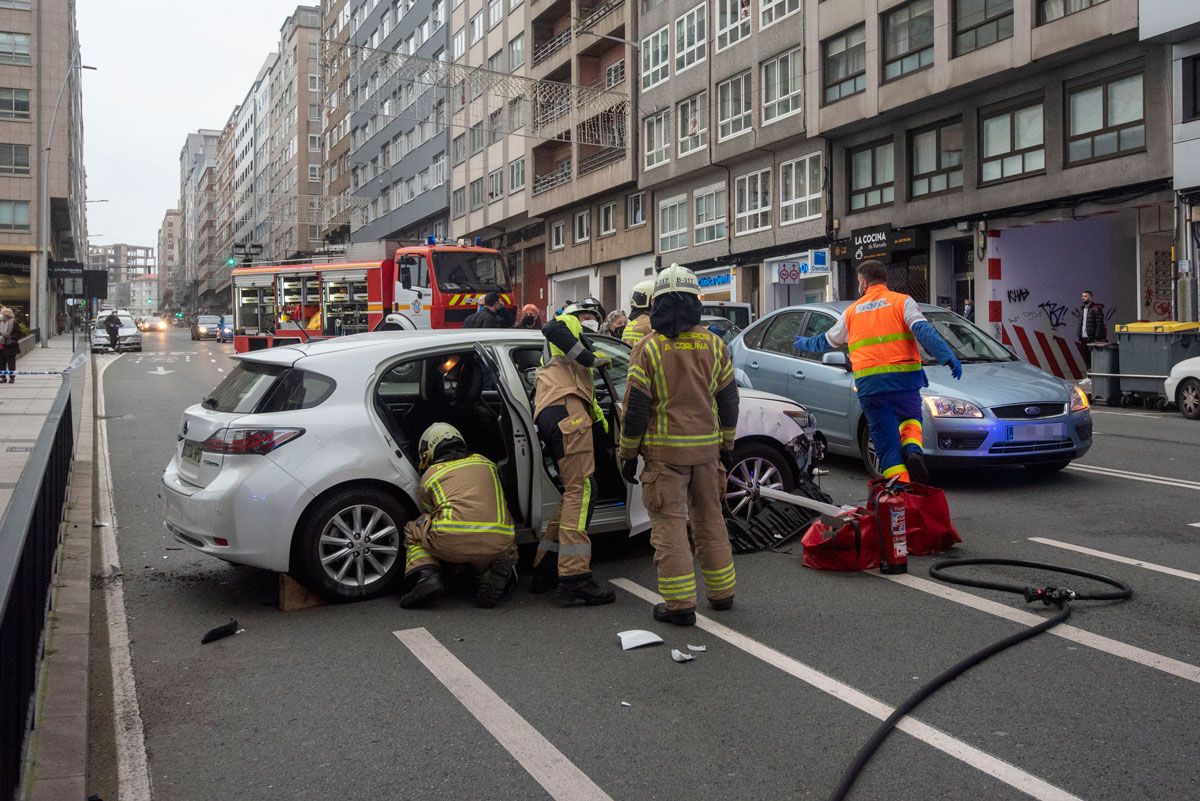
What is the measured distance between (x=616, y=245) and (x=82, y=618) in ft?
119

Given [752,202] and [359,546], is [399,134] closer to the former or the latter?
[752,202]

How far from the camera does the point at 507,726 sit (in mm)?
4258

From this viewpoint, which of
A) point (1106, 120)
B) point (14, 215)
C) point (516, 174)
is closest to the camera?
point (1106, 120)

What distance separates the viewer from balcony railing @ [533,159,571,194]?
1747 inches

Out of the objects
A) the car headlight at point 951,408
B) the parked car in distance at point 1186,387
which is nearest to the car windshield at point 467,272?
the parked car in distance at point 1186,387

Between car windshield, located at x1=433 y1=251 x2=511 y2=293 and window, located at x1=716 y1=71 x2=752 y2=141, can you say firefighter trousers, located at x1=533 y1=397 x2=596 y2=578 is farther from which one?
window, located at x1=716 y1=71 x2=752 y2=141

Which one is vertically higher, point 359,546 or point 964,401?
point 964,401

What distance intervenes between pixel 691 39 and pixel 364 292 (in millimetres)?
14268

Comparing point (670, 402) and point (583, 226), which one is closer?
point (670, 402)

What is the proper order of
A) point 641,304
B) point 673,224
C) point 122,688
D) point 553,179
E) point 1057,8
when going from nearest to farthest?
point 122,688 → point 641,304 → point 1057,8 → point 673,224 → point 553,179

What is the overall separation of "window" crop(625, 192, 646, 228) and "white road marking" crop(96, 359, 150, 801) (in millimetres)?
31883

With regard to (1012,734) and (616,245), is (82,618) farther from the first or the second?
(616,245)

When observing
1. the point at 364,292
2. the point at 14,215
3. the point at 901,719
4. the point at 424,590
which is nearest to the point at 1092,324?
the point at 364,292

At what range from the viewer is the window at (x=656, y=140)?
3709 cm
